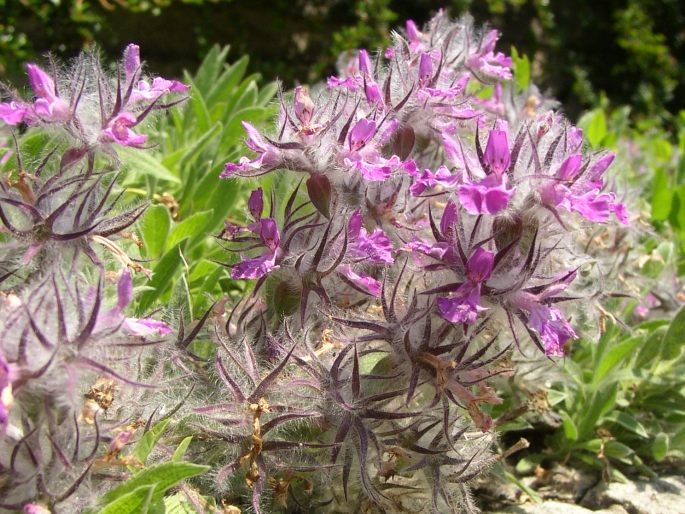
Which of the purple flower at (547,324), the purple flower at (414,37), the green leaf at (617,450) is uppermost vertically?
the purple flower at (414,37)

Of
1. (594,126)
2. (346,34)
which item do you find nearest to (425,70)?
(594,126)

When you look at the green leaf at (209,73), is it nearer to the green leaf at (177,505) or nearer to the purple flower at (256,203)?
the purple flower at (256,203)

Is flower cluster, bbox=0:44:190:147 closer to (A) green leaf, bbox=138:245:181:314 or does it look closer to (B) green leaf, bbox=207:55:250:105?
(A) green leaf, bbox=138:245:181:314

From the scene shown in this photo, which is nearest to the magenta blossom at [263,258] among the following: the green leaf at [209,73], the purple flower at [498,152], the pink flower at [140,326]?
the pink flower at [140,326]

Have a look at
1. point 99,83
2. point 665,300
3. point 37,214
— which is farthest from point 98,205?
point 665,300

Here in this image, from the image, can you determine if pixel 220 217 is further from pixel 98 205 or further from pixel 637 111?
pixel 637 111

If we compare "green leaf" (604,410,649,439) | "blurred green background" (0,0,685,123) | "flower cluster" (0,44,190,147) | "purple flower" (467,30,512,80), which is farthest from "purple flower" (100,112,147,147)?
"blurred green background" (0,0,685,123)

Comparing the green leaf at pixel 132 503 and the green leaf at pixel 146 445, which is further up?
the green leaf at pixel 132 503
